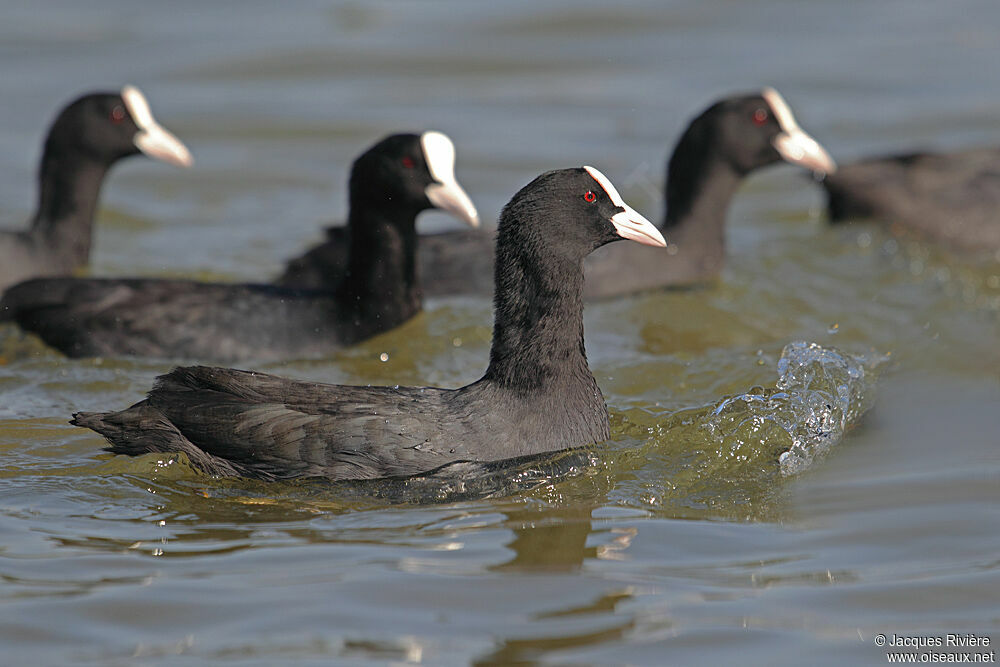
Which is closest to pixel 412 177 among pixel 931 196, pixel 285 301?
pixel 285 301

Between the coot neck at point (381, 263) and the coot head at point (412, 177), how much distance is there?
0.13ft

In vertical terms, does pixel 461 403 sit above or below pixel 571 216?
below

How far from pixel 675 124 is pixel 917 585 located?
7222mm

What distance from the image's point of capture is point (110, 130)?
26.3 feet

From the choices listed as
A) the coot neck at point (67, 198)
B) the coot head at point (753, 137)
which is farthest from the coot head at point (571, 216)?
the coot neck at point (67, 198)

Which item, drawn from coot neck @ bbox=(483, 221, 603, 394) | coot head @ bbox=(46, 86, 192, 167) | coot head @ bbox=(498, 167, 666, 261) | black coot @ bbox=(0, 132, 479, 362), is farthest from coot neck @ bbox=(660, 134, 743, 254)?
coot neck @ bbox=(483, 221, 603, 394)

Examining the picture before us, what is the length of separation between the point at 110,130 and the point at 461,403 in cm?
408

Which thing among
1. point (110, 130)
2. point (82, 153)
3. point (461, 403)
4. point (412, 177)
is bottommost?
point (461, 403)

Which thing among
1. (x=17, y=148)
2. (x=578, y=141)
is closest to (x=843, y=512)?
(x=578, y=141)

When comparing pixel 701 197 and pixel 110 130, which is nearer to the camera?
pixel 110 130

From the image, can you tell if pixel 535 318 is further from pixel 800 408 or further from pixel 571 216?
pixel 800 408

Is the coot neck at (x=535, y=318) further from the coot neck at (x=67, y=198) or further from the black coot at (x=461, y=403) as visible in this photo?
the coot neck at (x=67, y=198)

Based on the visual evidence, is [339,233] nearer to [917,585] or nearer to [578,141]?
[578,141]

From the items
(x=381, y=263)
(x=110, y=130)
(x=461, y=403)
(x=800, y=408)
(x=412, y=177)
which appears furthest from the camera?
(x=110, y=130)
